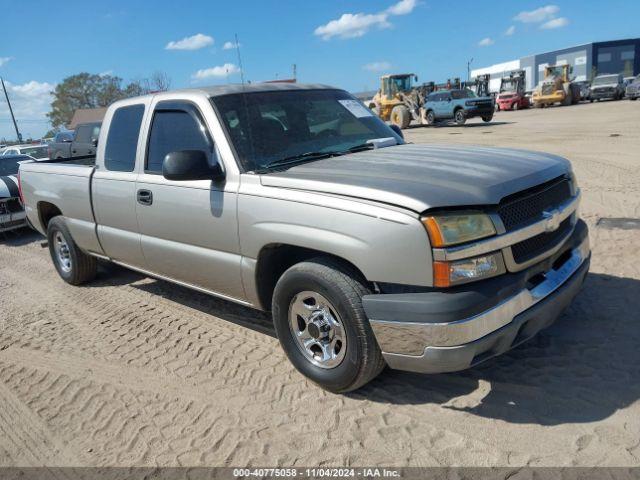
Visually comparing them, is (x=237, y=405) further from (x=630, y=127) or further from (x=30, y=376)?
(x=630, y=127)

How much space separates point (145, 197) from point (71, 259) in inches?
85.2

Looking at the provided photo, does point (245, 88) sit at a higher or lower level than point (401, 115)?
higher

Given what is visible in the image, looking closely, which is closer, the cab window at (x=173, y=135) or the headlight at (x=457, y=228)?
the headlight at (x=457, y=228)

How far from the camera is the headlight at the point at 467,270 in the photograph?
264 centimetres

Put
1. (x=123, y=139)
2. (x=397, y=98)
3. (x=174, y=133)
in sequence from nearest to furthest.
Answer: (x=174, y=133), (x=123, y=139), (x=397, y=98)

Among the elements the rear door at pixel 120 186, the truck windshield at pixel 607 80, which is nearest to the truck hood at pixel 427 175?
the rear door at pixel 120 186

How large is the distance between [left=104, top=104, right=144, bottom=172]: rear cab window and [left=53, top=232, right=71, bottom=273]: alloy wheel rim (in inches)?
66.3

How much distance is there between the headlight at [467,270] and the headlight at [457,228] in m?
0.11

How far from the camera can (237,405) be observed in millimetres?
3324

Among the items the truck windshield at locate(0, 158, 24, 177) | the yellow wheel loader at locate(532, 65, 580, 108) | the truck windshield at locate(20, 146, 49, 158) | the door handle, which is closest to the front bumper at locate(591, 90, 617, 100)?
the yellow wheel loader at locate(532, 65, 580, 108)

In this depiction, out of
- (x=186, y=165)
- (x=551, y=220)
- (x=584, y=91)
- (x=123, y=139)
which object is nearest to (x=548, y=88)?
(x=584, y=91)

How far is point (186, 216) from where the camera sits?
388 cm

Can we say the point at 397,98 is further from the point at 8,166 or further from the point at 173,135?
the point at 173,135

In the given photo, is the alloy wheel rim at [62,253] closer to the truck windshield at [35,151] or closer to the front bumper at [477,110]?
the truck windshield at [35,151]
